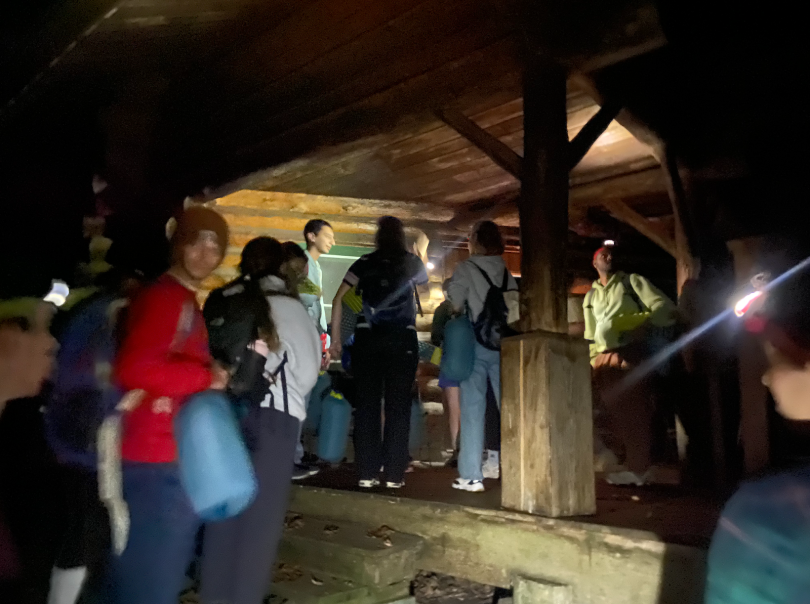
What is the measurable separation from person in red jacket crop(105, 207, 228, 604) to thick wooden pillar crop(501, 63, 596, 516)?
2077 mm

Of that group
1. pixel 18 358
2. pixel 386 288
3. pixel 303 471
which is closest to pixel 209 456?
pixel 18 358

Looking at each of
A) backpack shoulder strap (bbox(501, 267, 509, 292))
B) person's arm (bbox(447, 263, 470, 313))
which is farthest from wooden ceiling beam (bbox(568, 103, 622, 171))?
person's arm (bbox(447, 263, 470, 313))

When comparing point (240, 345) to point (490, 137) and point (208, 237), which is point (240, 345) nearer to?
point (208, 237)

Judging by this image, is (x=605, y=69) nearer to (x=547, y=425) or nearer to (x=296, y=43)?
(x=296, y=43)

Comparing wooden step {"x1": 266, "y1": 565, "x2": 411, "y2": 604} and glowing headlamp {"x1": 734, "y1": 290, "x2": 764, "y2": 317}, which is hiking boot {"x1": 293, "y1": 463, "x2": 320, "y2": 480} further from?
glowing headlamp {"x1": 734, "y1": 290, "x2": 764, "y2": 317}

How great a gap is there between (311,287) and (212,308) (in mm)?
2422

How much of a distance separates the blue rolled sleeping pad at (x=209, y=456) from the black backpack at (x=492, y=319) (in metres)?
2.70

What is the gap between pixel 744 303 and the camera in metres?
4.31

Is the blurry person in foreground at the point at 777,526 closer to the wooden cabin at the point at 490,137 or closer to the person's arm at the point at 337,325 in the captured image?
the wooden cabin at the point at 490,137

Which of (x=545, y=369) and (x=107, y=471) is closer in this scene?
(x=107, y=471)

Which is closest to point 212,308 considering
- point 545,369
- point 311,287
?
point 545,369

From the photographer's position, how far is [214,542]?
287 cm

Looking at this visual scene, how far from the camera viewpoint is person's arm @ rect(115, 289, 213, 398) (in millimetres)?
2197

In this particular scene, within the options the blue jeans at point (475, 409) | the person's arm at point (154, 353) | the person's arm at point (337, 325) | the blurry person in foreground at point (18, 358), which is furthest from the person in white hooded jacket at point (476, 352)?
the blurry person in foreground at point (18, 358)
